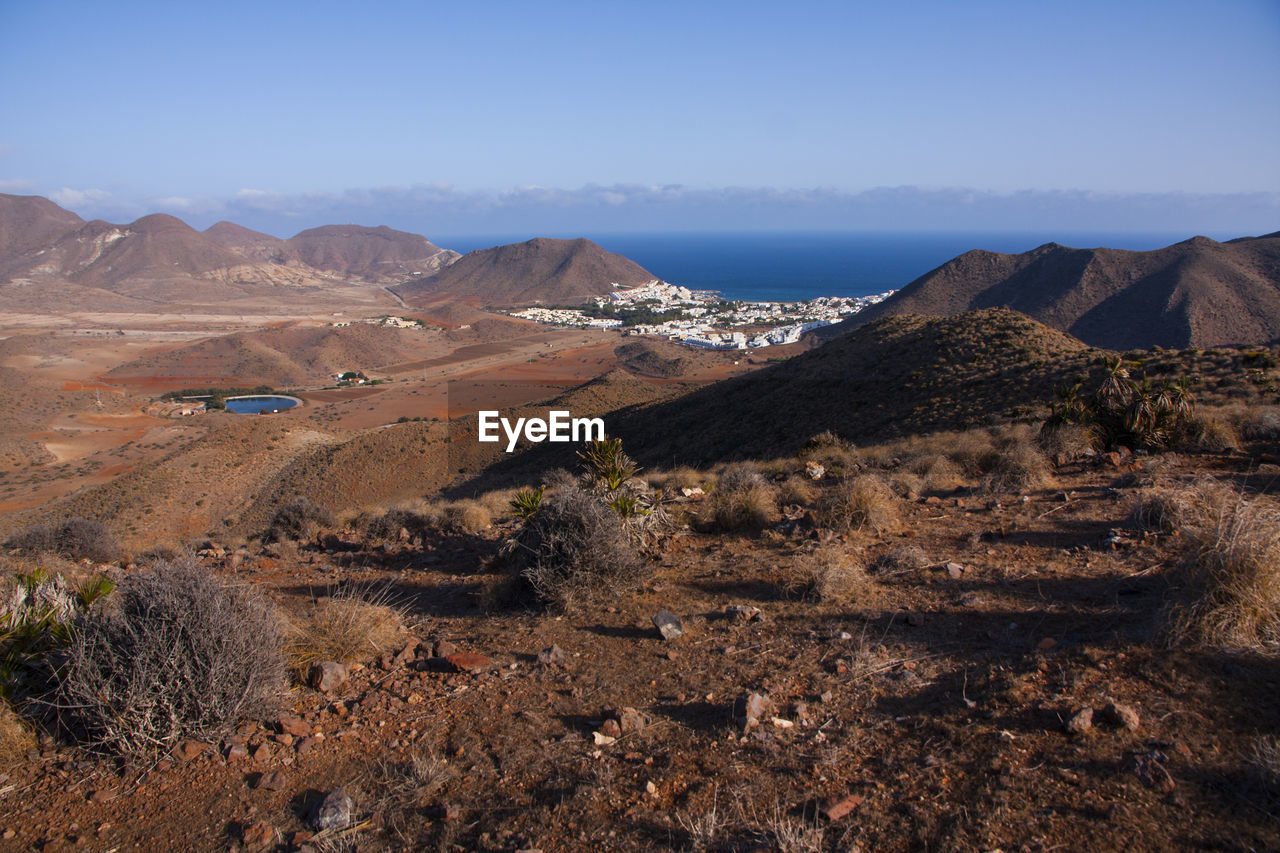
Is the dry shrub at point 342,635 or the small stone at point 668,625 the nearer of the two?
the dry shrub at point 342,635

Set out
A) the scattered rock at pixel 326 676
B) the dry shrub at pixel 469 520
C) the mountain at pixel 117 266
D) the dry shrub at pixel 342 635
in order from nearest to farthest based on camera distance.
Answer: the scattered rock at pixel 326 676
the dry shrub at pixel 342 635
the dry shrub at pixel 469 520
the mountain at pixel 117 266

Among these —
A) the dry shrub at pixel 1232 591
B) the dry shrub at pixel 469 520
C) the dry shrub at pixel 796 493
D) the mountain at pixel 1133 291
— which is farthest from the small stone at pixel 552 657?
the mountain at pixel 1133 291

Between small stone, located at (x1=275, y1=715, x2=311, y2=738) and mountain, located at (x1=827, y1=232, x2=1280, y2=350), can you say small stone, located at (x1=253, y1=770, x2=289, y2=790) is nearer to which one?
small stone, located at (x1=275, y1=715, x2=311, y2=738)

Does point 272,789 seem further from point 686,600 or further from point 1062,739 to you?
point 1062,739

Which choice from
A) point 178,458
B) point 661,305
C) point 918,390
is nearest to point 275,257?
point 661,305

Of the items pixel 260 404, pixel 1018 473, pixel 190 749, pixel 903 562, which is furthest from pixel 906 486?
pixel 260 404

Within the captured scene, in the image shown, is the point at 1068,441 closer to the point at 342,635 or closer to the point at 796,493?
the point at 796,493

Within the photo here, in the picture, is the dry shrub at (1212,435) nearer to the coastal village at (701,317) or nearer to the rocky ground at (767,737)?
the rocky ground at (767,737)
